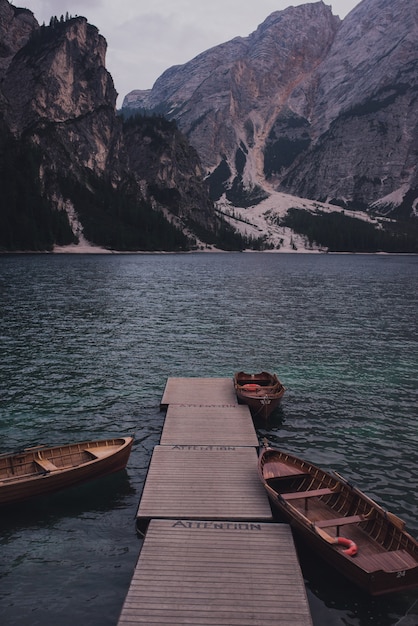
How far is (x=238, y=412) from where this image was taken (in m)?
30.9

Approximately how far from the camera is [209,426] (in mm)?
28500

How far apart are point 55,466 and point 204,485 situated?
6782mm

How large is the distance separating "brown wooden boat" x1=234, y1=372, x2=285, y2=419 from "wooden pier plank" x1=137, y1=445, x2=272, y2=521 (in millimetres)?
6349

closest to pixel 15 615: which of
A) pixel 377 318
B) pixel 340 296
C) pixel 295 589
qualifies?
pixel 295 589

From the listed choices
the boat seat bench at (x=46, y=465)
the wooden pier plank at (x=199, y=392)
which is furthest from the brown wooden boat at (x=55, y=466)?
the wooden pier plank at (x=199, y=392)

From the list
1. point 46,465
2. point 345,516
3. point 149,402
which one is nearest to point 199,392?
point 149,402

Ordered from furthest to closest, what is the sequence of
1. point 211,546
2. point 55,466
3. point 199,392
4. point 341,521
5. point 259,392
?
1. point 199,392
2. point 259,392
3. point 55,466
4. point 341,521
5. point 211,546

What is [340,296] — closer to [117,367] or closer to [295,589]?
[117,367]

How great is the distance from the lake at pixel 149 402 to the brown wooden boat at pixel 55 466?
30.9 inches

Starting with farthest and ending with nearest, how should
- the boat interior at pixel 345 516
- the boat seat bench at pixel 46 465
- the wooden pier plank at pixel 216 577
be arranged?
the boat seat bench at pixel 46 465 → the boat interior at pixel 345 516 → the wooden pier plank at pixel 216 577

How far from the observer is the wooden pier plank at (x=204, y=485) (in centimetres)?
1867

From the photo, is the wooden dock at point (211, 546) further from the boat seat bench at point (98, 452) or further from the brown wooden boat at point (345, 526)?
the boat seat bench at point (98, 452)

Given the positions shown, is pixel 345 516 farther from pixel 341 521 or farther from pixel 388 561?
pixel 388 561

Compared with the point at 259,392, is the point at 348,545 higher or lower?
higher
